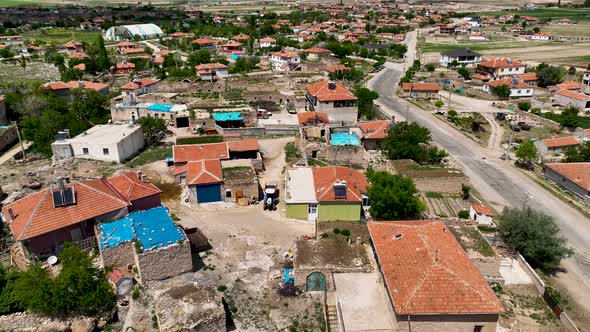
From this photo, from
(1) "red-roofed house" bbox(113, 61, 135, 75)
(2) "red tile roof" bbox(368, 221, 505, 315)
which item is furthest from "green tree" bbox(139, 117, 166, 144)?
(1) "red-roofed house" bbox(113, 61, 135, 75)

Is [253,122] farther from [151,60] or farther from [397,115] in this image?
[151,60]

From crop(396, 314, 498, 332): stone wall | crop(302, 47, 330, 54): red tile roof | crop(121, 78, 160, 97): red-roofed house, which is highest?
crop(302, 47, 330, 54): red tile roof

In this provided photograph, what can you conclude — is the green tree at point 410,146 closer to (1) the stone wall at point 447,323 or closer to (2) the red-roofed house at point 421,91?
(1) the stone wall at point 447,323

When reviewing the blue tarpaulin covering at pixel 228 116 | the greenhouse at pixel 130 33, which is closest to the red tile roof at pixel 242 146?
Answer: the blue tarpaulin covering at pixel 228 116

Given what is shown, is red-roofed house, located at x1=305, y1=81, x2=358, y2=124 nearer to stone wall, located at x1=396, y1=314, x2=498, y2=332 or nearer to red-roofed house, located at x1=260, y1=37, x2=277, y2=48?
stone wall, located at x1=396, y1=314, x2=498, y2=332

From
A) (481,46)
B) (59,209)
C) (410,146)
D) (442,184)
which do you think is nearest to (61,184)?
(59,209)

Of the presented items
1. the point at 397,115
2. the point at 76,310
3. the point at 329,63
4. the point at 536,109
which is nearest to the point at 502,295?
the point at 76,310
